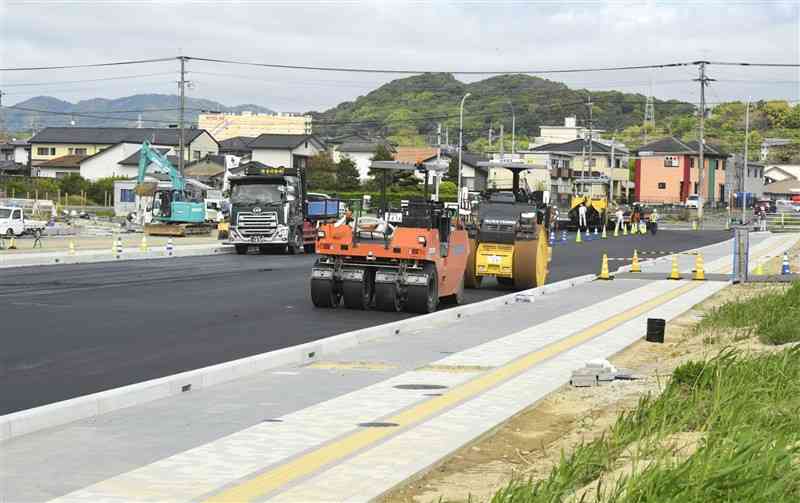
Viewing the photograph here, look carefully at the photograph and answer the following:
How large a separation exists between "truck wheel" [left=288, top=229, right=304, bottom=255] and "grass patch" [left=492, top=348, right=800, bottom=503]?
34.6m

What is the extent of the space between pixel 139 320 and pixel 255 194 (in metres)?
26.4

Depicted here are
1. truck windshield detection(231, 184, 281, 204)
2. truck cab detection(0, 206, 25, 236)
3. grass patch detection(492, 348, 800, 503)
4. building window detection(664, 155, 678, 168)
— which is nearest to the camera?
grass patch detection(492, 348, 800, 503)

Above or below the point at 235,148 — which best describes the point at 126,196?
below

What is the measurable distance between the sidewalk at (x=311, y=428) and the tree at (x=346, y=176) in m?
88.3

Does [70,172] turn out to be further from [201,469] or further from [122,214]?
[201,469]

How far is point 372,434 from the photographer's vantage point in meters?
10.6

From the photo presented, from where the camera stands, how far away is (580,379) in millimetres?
13938

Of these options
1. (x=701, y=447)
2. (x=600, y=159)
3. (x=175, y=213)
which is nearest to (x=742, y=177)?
(x=600, y=159)

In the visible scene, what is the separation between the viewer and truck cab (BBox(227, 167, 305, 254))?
150ft

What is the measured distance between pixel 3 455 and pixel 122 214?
76774mm

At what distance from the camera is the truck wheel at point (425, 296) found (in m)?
22.9

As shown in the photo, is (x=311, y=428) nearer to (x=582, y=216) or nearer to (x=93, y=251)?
(x=93, y=251)

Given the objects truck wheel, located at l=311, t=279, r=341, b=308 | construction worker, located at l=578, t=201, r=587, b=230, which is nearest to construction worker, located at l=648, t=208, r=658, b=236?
construction worker, located at l=578, t=201, r=587, b=230

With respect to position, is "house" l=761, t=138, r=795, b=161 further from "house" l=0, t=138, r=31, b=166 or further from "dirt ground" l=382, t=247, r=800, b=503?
A: "dirt ground" l=382, t=247, r=800, b=503
